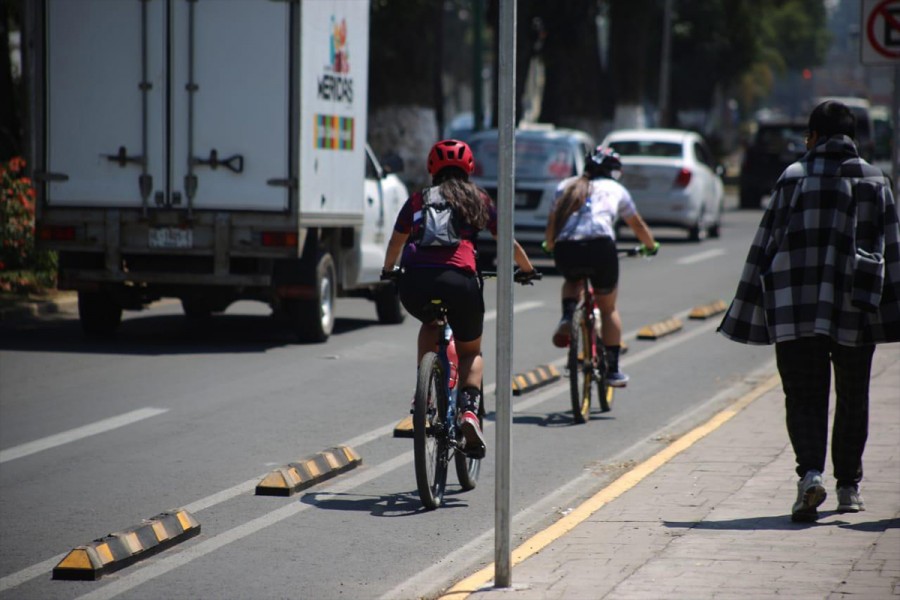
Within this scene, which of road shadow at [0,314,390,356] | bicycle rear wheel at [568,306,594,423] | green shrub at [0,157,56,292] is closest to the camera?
bicycle rear wheel at [568,306,594,423]

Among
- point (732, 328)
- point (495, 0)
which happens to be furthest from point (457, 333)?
point (495, 0)

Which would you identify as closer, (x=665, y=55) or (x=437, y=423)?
(x=437, y=423)

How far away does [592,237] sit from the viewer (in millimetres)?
10734

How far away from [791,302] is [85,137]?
8.43 m

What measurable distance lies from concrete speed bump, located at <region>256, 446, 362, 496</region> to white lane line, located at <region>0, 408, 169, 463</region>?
5.37 feet

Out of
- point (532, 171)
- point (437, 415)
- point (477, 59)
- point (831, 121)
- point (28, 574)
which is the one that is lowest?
point (28, 574)

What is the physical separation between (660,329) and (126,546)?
952cm

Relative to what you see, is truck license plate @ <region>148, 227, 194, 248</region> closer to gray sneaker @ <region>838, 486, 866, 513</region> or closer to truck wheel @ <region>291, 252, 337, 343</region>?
truck wheel @ <region>291, 252, 337, 343</region>

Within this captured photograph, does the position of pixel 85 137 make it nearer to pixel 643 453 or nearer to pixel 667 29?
pixel 643 453

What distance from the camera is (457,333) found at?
8.01 metres

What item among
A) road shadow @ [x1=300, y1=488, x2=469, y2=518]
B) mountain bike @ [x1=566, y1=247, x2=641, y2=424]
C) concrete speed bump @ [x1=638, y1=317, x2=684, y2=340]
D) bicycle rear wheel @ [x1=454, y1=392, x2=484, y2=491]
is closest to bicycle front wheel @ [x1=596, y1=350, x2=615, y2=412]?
mountain bike @ [x1=566, y1=247, x2=641, y2=424]

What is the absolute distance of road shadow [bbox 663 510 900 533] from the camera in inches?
271

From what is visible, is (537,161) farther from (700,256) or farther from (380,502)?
(380,502)

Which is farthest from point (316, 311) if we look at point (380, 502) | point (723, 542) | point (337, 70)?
point (723, 542)
